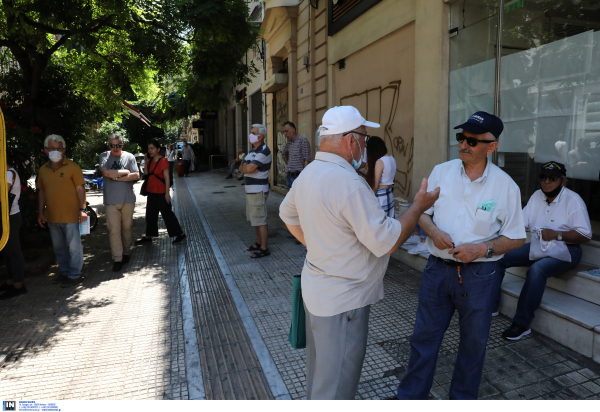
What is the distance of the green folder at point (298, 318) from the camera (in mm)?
2379

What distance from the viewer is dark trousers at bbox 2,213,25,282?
5.00m

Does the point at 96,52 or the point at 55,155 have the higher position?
the point at 96,52

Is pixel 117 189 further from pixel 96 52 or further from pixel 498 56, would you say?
pixel 498 56

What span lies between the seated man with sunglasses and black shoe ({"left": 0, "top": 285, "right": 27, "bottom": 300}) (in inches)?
208

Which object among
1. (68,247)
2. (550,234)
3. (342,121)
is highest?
(342,121)

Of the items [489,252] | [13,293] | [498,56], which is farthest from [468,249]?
[13,293]

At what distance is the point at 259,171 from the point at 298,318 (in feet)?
13.9

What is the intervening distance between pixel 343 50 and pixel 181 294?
6.50 metres

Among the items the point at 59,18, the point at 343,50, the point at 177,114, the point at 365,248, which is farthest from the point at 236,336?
the point at 177,114

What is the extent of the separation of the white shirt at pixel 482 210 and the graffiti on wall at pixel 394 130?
4527mm

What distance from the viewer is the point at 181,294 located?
16.9 ft

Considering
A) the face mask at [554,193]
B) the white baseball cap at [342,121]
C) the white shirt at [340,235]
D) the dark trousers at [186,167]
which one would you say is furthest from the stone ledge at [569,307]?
the dark trousers at [186,167]

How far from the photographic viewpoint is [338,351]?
2.15 metres
